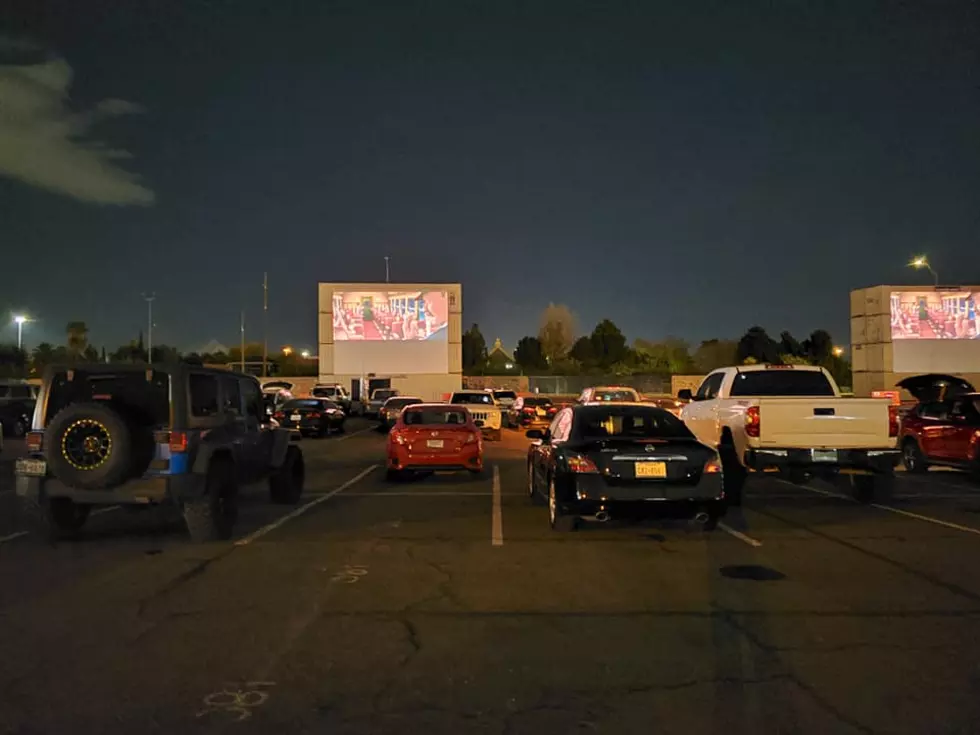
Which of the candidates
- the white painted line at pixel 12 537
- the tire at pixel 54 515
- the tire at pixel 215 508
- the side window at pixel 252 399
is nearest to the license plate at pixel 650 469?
the tire at pixel 215 508

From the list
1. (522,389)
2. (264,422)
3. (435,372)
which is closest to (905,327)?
(522,389)

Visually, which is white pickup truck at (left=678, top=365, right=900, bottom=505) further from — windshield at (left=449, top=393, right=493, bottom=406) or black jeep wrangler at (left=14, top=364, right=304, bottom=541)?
windshield at (left=449, top=393, right=493, bottom=406)

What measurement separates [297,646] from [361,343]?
2455 inches

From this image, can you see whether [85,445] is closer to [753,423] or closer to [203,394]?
[203,394]

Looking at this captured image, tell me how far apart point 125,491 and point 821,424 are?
946cm

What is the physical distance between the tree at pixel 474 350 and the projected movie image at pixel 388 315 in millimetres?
49423

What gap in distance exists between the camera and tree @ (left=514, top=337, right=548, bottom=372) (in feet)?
421

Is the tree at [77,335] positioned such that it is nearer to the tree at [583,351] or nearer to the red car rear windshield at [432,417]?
the tree at [583,351]

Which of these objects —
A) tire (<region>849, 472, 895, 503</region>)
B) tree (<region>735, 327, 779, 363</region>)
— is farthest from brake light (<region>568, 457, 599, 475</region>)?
tree (<region>735, 327, 779, 363</region>)

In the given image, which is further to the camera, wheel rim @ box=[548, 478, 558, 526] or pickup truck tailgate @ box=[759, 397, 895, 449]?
pickup truck tailgate @ box=[759, 397, 895, 449]

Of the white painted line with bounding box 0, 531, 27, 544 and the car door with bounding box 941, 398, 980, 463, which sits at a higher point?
the car door with bounding box 941, 398, 980, 463

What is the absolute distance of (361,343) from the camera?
6806cm

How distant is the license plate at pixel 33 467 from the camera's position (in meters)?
10.2

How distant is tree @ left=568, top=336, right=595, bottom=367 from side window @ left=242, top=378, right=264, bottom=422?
355 feet
